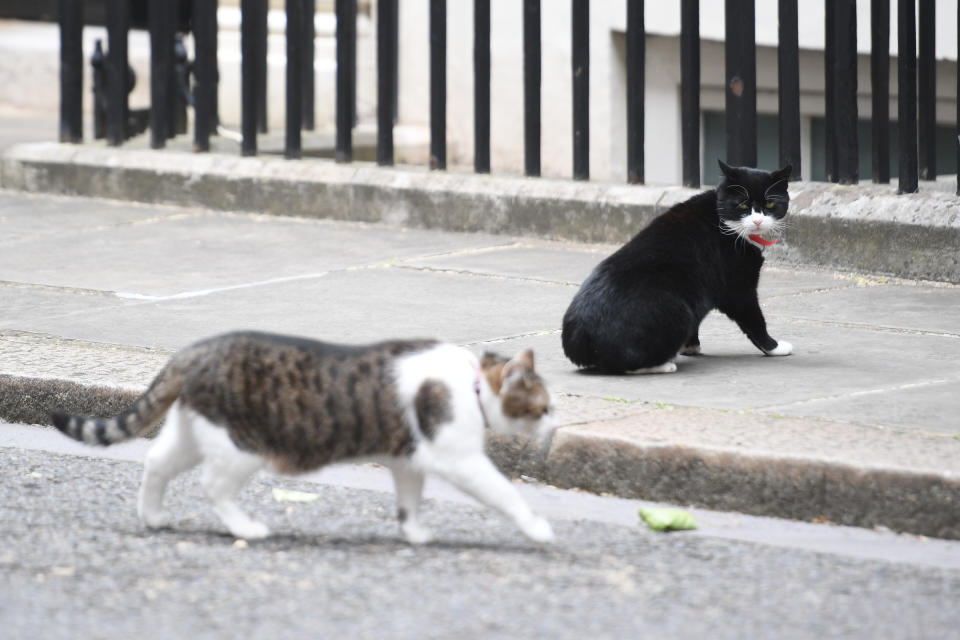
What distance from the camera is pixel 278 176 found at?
30.4ft

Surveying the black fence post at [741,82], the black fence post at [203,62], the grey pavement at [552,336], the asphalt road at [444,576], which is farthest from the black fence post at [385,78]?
the asphalt road at [444,576]

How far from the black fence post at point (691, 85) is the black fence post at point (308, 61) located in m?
2.52

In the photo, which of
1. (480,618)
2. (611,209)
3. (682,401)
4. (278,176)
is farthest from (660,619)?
(278,176)

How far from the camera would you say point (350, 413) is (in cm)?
383

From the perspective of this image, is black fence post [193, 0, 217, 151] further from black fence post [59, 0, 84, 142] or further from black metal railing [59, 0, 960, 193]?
black fence post [59, 0, 84, 142]

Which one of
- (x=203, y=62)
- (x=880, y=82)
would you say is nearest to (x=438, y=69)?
(x=203, y=62)

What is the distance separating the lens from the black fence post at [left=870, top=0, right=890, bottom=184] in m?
7.61

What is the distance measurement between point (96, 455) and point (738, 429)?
202 centimetres

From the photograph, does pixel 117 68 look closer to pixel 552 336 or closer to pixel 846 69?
pixel 846 69

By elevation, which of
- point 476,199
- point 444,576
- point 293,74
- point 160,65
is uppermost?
point 160,65

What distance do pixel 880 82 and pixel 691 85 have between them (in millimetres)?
943

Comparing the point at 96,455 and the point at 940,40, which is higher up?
the point at 940,40

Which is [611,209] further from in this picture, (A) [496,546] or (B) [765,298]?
(A) [496,546]

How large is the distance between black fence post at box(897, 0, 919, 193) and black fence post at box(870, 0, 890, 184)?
0.65 feet
